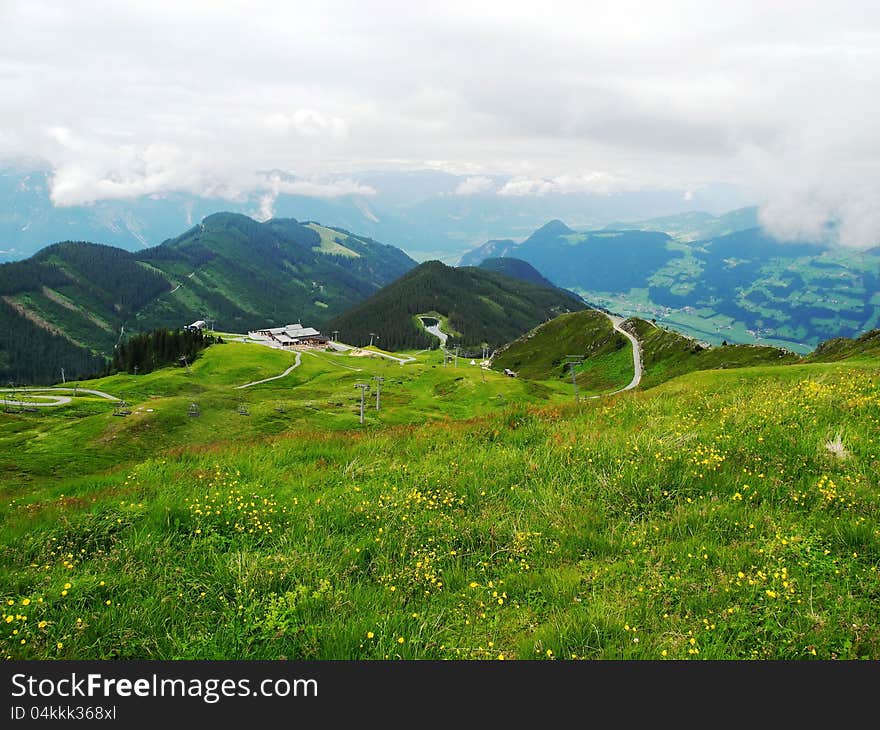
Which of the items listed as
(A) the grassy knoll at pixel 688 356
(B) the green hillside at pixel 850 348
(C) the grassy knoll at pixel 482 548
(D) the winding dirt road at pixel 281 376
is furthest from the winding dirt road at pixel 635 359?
(D) the winding dirt road at pixel 281 376

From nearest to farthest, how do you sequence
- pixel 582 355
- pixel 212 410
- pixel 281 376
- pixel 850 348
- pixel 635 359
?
pixel 850 348
pixel 212 410
pixel 635 359
pixel 281 376
pixel 582 355

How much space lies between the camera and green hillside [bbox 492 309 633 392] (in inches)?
5028

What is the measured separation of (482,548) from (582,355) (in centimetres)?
15316

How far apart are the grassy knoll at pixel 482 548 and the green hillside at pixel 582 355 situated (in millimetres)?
110226

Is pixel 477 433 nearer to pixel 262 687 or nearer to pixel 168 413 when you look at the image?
pixel 262 687

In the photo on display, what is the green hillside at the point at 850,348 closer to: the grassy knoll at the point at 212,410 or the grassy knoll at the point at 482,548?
the grassy knoll at the point at 212,410

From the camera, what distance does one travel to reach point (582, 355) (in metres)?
154

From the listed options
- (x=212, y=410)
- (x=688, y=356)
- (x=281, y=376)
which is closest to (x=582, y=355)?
(x=688, y=356)

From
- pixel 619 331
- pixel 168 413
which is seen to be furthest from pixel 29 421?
pixel 619 331

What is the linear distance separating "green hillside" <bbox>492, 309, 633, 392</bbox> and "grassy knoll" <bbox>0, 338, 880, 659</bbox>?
110226mm

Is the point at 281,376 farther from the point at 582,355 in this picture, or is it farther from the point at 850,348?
the point at 850,348

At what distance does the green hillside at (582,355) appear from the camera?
128 metres

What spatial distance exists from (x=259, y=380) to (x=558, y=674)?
147 metres

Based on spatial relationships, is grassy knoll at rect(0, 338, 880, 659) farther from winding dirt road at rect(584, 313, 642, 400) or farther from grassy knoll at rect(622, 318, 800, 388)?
grassy knoll at rect(622, 318, 800, 388)
